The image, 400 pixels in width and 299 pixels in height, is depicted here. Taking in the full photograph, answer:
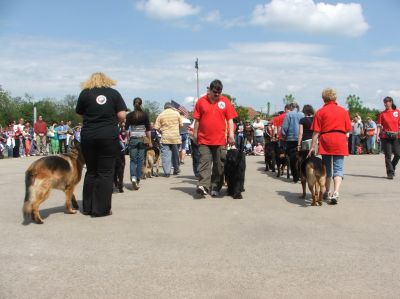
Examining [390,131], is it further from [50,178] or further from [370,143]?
[370,143]

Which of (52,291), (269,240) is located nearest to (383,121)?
(269,240)

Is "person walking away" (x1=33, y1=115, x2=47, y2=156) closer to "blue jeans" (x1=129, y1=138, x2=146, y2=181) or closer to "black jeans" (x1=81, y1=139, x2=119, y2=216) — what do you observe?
"blue jeans" (x1=129, y1=138, x2=146, y2=181)

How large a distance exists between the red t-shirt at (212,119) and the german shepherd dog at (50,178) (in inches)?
88.3

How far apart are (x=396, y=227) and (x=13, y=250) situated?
184 inches

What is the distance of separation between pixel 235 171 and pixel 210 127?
3.01 feet

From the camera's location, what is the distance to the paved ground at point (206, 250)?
12.2 feet

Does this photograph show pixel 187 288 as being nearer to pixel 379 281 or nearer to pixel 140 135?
pixel 379 281

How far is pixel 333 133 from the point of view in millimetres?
7535

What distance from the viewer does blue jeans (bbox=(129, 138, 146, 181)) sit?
961 centimetres

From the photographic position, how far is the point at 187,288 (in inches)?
146

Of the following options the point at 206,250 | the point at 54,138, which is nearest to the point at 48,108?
the point at 54,138

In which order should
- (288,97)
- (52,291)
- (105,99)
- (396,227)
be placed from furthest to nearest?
1. (288,97)
2. (105,99)
3. (396,227)
4. (52,291)

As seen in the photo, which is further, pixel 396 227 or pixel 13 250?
pixel 396 227

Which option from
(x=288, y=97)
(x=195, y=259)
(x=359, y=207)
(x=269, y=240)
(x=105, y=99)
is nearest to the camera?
(x=195, y=259)
